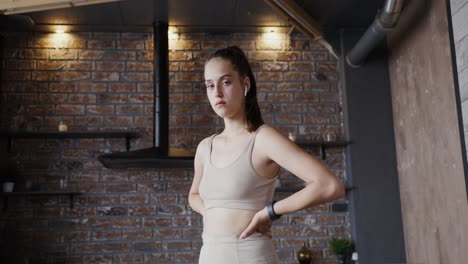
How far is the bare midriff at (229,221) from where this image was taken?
1108 mm

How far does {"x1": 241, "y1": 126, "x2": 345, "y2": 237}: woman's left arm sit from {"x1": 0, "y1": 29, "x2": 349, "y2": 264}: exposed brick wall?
9.35 feet

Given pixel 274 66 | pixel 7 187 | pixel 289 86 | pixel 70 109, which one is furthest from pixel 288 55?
pixel 7 187

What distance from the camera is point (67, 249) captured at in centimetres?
376

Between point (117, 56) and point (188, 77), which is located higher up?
point (117, 56)

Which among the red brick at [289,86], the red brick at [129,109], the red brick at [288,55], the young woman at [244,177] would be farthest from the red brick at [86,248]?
the young woman at [244,177]

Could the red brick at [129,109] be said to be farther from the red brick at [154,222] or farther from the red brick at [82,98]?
the red brick at [154,222]

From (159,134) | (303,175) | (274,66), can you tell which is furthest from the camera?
(274,66)

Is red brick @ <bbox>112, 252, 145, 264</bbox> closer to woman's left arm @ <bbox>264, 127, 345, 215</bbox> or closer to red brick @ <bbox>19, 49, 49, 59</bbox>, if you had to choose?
red brick @ <bbox>19, 49, 49, 59</bbox>

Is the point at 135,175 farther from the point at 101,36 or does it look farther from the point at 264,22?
the point at 264,22

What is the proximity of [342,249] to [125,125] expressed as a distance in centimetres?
194

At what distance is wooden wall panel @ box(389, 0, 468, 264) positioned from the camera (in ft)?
9.43

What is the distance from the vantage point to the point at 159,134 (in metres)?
3.64

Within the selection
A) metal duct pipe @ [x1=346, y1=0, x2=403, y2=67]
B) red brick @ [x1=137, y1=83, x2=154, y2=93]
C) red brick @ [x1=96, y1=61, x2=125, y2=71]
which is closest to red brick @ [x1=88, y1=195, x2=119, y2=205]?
red brick @ [x1=137, y1=83, x2=154, y2=93]

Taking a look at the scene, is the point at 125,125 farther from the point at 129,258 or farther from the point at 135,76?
the point at 129,258
